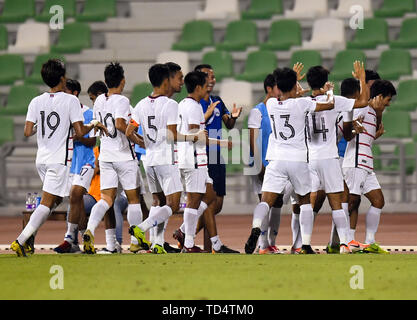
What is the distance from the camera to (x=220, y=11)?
2475cm

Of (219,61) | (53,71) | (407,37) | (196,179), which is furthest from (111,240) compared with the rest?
(407,37)

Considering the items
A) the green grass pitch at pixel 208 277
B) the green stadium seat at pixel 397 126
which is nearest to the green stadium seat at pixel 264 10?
the green stadium seat at pixel 397 126

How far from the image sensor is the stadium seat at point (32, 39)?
2477 cm

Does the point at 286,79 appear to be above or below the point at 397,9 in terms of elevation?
below

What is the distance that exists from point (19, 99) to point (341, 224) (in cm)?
1320

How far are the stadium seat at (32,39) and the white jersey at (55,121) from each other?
13982 mm

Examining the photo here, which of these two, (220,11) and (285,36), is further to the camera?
(220,11)

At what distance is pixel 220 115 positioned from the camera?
40.6 ft

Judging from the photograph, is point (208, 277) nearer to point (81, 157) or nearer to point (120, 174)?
point (120, 174)

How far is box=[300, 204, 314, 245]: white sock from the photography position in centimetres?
1130

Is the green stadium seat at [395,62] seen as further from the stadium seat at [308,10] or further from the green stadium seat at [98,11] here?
the green stadium seat at [98,11]
